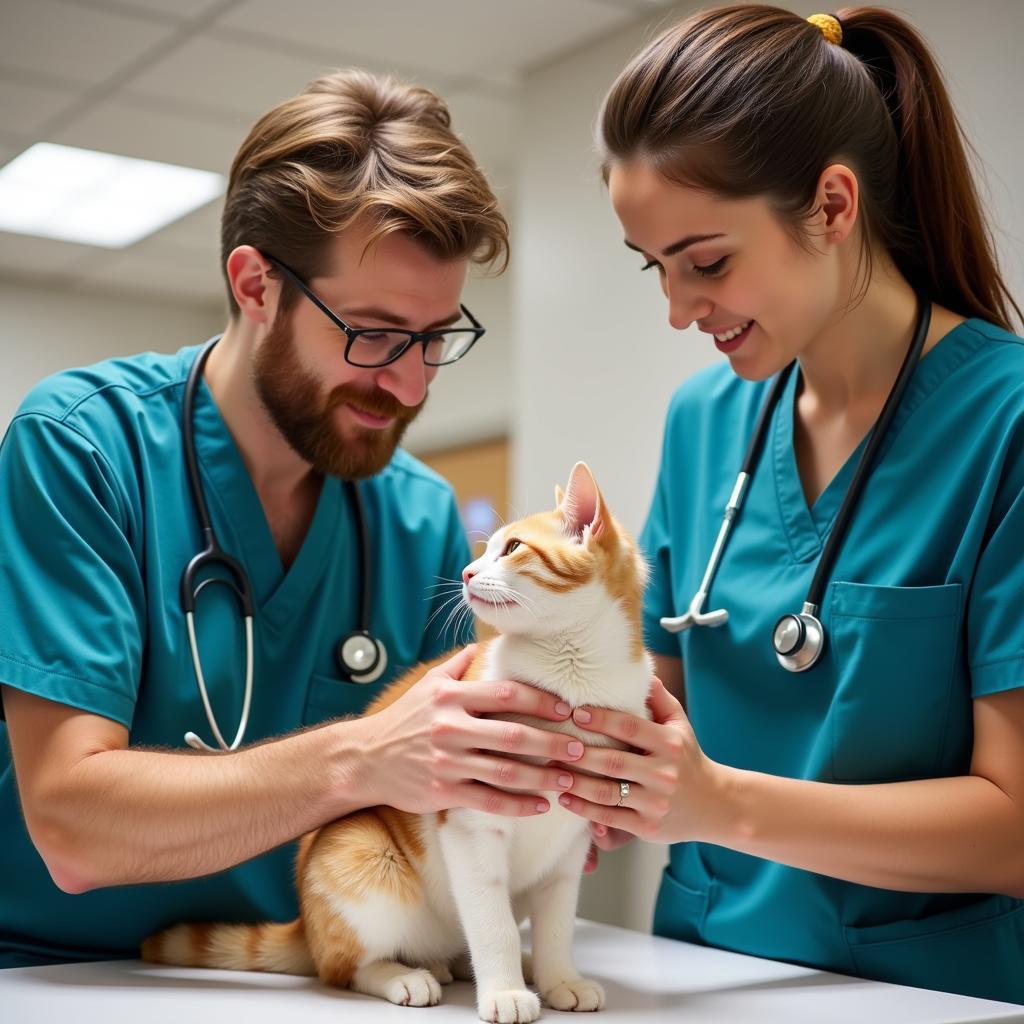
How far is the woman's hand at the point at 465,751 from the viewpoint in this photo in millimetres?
1081

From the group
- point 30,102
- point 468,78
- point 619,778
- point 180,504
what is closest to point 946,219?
point 619,778

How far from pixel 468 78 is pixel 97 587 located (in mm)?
2676

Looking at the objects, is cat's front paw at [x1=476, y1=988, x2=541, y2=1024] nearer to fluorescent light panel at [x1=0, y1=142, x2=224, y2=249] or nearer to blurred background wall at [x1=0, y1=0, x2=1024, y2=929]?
blurred background wall at [x1=0, y1=0, x2=1024, y2=929]

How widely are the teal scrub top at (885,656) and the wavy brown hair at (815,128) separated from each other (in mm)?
136

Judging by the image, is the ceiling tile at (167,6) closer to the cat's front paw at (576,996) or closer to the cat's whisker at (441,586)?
the cat's whisker at (441,586)

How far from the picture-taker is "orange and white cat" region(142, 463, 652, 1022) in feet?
3.66

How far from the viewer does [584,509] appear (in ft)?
3.88

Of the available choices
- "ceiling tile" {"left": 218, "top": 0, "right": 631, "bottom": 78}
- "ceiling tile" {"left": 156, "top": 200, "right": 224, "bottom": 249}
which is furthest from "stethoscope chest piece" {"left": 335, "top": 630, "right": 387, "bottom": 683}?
"ceiling tile" {"left": 156, "top": 200, "right": 224, "bottom": 249}

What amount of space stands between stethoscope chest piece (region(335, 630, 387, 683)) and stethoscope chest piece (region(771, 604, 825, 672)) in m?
0.50

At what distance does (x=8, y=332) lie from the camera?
568 cm

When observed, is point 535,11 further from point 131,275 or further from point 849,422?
point 131,275

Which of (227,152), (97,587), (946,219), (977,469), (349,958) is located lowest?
(349,958)

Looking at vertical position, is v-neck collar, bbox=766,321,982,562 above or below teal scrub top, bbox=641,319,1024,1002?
above

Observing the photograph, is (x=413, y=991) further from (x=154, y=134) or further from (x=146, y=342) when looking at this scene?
(x=146, y=342)
